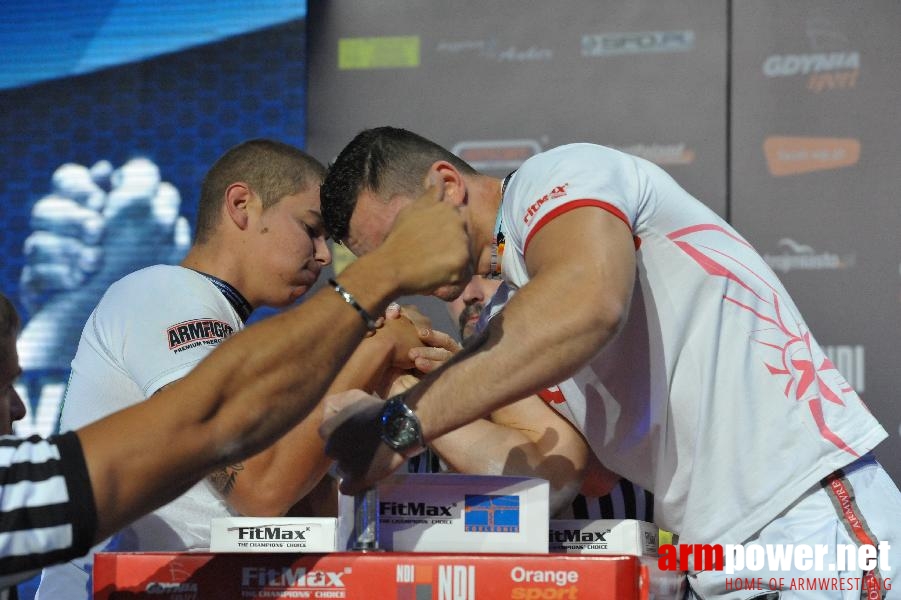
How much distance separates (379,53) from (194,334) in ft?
9.14

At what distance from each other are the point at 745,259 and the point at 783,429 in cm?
32

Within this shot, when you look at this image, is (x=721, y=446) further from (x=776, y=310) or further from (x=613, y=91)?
(x=613, y=91)

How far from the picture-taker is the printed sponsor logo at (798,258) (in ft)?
14.0

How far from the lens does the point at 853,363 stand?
4.20 m

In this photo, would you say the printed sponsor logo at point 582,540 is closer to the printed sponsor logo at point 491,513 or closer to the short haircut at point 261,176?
the printed sponsor logo at point 491,513

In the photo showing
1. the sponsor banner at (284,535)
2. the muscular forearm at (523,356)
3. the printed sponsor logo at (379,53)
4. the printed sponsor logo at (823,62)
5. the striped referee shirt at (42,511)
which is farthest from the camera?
the printed sponsor logo at (379,53)

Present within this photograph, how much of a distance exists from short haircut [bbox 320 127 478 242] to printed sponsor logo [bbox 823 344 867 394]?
253 cm

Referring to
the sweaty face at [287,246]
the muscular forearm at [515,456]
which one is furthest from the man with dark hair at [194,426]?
the sweaty face at [287,246]

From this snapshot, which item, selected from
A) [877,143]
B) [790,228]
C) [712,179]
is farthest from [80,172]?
[877,143]

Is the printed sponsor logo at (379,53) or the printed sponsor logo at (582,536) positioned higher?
the printed sponsor logo at (379,53)

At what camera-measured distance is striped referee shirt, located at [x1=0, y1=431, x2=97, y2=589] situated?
121cm

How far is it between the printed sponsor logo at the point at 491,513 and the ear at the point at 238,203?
136 cm

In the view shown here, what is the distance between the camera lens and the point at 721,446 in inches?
70.2

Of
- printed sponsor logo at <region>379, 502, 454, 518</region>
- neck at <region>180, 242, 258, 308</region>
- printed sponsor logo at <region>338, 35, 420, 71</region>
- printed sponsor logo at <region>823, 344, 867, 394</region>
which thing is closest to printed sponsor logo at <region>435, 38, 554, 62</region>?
printed sponsor logo at <region>338, 35, 420, 71</region>
